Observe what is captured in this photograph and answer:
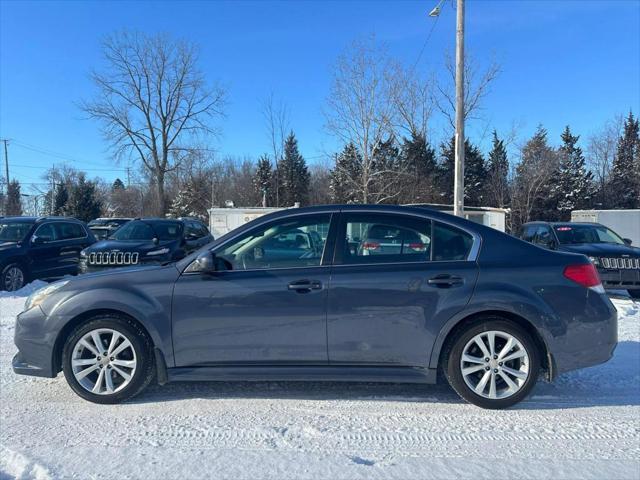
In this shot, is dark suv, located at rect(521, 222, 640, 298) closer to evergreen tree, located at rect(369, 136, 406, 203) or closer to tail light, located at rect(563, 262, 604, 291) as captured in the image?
tail light, located at rect(563, 262, 604, 291)

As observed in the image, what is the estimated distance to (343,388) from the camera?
4234 millimetres

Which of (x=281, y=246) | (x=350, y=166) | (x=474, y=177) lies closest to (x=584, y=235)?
(x=281, y=246)

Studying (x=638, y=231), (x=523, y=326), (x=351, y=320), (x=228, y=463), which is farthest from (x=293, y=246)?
(x=638, y=231)

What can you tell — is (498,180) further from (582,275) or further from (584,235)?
(582,275)

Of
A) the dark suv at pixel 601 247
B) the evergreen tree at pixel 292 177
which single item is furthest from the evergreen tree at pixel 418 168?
the dark suv at pixel 601 247

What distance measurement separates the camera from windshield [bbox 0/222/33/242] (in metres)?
10.2

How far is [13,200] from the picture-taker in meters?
59.8

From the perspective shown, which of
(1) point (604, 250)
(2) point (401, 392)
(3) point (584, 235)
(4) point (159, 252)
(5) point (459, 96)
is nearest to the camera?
(2) point (401, 392)

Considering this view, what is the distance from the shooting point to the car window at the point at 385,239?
3803mm

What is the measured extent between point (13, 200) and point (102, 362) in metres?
68.4

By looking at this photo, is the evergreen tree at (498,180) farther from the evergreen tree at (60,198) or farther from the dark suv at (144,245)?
the evergreen tree at (60,198)

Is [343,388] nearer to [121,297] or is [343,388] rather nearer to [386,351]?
[386,351]

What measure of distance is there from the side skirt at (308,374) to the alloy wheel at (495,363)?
1.05 ft

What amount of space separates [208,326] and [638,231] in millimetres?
24187
